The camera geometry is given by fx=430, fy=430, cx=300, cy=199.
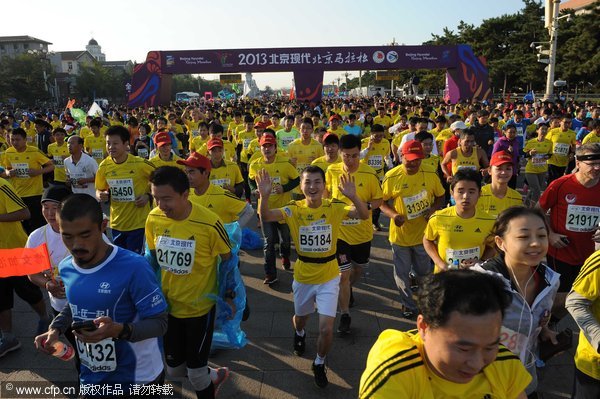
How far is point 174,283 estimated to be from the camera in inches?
135

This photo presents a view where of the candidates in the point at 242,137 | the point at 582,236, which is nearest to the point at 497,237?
the point at 582,236

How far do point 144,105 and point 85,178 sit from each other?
2308 cm

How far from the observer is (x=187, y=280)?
11.3 feet

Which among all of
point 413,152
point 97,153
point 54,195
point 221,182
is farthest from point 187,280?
point 97,153

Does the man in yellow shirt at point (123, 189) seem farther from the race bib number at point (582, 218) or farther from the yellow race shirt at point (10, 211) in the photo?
the race bib number at point (582, 218)

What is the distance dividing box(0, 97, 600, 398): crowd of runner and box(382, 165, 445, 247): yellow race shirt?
0.05 ft

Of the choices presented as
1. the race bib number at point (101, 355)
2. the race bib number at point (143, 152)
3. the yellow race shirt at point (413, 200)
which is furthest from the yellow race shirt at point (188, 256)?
the race bib number at point (143, 152)

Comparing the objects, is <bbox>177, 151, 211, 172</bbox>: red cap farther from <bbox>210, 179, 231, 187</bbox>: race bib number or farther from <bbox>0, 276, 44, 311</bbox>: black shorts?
<bbox>0, 276, 44, 311</bbox>: black shorts

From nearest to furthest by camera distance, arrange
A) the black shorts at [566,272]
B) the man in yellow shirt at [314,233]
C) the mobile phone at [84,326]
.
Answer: the mobile phone at [84,326] < the man in yellow shirt at [314,233] < the black shorts at [566,272]

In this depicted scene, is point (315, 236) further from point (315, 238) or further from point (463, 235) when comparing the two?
point (463, 235)

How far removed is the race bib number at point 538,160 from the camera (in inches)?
→ 354

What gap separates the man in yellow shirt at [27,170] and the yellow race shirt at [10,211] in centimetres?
273

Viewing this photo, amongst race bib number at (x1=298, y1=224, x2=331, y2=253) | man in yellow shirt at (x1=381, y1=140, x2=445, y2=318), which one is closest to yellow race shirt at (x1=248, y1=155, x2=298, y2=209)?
man in yellow shirt at (x1=381, y1=140, x2=445, y2=318)

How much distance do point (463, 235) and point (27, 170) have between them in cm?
690
